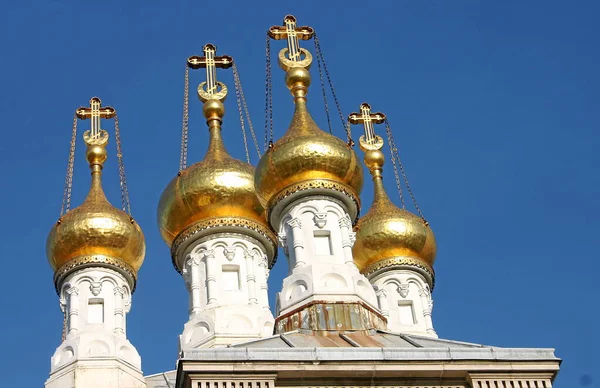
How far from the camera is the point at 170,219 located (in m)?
25.0

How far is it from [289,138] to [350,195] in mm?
1270

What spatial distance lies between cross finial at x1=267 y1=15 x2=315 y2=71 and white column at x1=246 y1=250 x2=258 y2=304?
348 cm

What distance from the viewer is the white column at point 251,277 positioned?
79.7 ft

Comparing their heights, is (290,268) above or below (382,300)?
below

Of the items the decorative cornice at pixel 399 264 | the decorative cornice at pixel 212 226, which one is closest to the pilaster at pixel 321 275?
the decorative cornice at pixel 212 226

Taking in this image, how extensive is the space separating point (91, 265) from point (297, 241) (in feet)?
15.7

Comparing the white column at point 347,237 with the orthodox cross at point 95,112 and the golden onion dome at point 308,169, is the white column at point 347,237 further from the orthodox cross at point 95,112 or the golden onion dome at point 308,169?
the orthodox cross at point 95,112

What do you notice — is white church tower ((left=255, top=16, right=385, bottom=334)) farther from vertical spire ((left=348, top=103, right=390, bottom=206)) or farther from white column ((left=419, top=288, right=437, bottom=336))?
vertical spire ((left=348, top=103, right=390, bottom=206))

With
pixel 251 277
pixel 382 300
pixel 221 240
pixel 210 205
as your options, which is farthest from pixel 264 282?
pixel 382 300

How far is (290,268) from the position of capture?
20672 millimetres

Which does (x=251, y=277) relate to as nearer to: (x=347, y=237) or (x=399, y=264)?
(x=399, y=264)

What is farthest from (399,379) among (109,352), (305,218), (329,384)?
(109,352)

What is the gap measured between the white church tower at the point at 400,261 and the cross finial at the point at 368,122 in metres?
2.24

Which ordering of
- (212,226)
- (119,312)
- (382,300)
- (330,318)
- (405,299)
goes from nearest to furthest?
(330,318) → (119,312) → (212,226) → (382,300) → (405,299)
